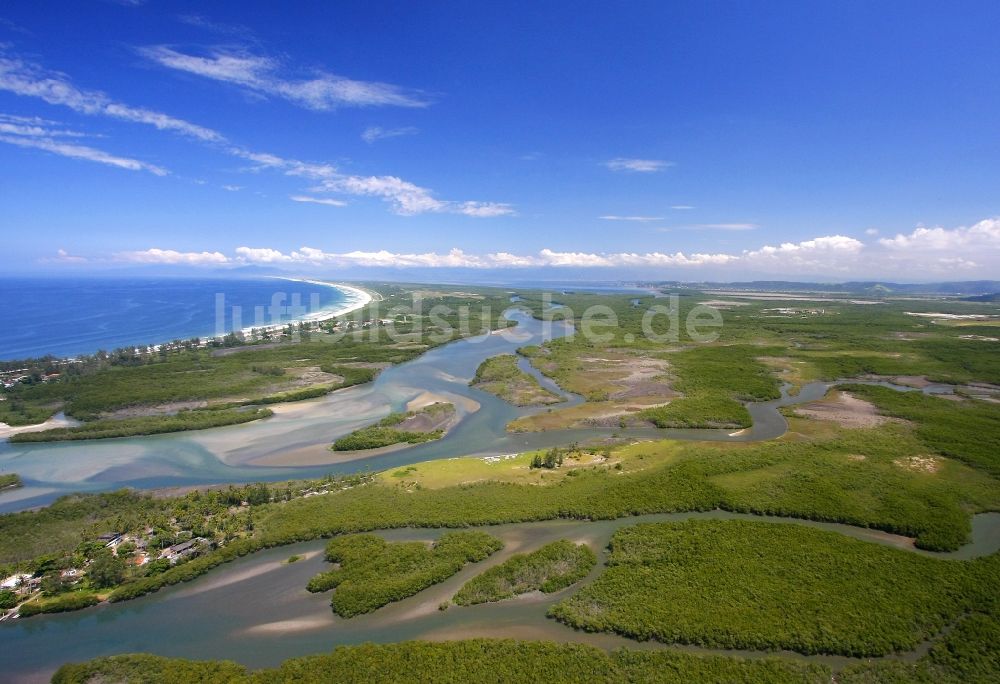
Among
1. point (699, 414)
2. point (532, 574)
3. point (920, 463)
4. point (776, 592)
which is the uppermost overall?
point (699, 414)

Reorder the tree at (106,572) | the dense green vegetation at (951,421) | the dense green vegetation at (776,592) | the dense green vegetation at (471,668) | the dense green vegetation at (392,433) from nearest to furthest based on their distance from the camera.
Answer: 1. the dense green vegetation at (471,668)
2. the dense green vegetation at (776,592)
3. the tree at (106,572)
4. the dense green vegetation at (951,421)
5. the dense green vegetation at (392,433)

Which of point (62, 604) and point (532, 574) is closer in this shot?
point (62, 604)

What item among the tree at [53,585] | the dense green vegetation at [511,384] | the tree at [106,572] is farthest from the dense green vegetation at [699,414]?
the tree at [53,585]

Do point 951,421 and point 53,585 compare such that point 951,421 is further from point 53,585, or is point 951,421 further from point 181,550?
point 53,585

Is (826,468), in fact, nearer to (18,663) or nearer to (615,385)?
(615,385)

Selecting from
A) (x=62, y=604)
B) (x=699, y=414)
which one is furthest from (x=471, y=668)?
(x=699, y=414)

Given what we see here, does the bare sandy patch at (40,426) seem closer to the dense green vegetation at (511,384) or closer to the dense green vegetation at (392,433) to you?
the dense green vegetation at (392,433)

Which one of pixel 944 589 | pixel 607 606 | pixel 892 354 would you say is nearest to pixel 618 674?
pixel 607 606
